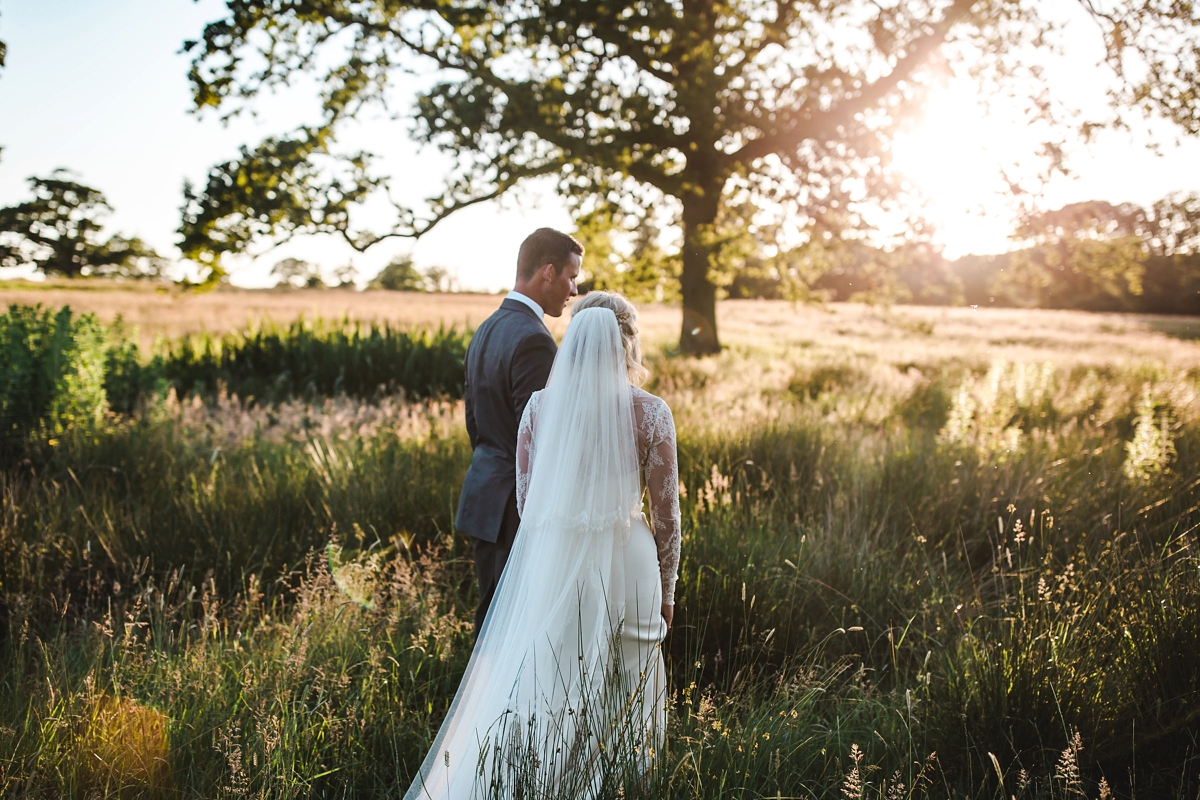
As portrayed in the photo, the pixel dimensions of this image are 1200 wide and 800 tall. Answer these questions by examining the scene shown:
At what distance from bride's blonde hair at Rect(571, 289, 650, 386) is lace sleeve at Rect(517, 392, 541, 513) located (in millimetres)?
414

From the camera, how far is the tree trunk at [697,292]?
1419cm

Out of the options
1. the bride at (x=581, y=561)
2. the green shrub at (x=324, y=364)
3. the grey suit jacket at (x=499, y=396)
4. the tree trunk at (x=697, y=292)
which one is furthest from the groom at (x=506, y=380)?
the tree trunk at (x=697, y=292)

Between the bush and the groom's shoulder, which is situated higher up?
the groom's shoulder

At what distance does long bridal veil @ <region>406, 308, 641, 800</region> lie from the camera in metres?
2.51

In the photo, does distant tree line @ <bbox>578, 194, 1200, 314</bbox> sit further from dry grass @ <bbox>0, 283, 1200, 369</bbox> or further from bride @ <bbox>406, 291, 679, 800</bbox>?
→ bride @ <bbox>406, 291, 679, 800</bbox>


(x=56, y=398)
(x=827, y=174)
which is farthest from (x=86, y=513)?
(x=827, y=174)

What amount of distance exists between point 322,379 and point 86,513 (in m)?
6.95

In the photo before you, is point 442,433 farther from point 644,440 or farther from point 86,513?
point 644,440

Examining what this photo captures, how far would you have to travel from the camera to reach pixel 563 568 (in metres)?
2.67

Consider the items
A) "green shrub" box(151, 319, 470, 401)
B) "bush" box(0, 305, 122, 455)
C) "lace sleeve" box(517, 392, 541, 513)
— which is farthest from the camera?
"green shrub" box(151, 319, 470, 401)

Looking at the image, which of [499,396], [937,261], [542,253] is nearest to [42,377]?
[499,396]

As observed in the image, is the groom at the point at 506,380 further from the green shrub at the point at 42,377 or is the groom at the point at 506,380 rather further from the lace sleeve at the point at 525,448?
the green shrub at the point at 42,377

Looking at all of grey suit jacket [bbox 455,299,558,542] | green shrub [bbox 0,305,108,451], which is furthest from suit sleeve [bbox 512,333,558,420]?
green shrub [bbox 0,305,108,451]

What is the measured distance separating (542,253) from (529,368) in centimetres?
63
